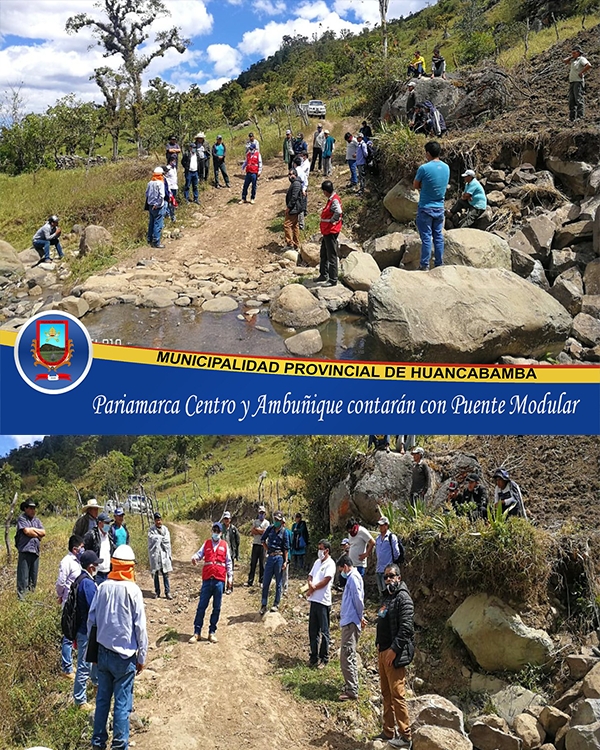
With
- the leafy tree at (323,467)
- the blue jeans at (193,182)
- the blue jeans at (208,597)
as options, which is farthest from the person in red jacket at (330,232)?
the blue jeans at (193,182)

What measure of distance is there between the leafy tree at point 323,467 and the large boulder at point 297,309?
12.2ft

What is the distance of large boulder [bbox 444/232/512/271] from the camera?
9.07 meters

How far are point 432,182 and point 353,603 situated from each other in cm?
501

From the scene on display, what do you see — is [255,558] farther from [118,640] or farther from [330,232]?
[118,640]

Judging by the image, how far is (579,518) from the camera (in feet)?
28.9

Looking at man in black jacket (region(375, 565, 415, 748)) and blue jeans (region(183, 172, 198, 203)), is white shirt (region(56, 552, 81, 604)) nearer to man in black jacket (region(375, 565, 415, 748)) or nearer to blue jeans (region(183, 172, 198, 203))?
man in black jacket (region(375, 565, 415, 748))

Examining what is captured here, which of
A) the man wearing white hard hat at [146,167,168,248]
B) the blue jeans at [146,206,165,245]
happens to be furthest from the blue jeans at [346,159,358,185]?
the blue jeans at [146,206,165,245]

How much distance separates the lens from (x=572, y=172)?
12250 millimetres

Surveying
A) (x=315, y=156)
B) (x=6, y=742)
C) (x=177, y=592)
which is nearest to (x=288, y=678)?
(x=6, y=742)

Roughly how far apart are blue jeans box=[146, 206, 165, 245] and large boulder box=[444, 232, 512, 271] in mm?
6163

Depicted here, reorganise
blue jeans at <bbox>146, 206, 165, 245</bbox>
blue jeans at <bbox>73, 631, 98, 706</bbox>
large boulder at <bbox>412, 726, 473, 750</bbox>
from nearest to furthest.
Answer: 1. large boulder at <bbox>412, 726, 473, 750</bbox>
2. blue jeans at <bbox>73, 631, 98, 706</bbox>
3. blue jeans at <bbox>146, 206, 165, 245</bbox>

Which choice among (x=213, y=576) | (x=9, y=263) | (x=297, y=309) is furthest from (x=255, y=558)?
(x=9, y=263)

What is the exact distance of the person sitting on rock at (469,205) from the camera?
11070mm

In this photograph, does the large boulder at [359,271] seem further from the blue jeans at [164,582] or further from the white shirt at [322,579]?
the blue jeans at [164,582]
